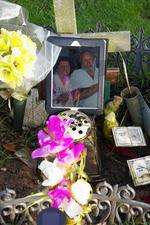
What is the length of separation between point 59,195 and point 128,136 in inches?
35.4

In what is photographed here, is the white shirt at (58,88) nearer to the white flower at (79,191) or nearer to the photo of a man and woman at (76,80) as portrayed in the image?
the photo of a man and woman at (76,80)

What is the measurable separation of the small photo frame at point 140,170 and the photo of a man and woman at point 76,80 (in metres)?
0.38

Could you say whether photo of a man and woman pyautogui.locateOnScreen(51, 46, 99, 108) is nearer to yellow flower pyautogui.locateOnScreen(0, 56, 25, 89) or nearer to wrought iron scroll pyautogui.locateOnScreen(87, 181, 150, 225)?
yellow flower pyautogui.locateOnScreen(0, 56, 25, 89)

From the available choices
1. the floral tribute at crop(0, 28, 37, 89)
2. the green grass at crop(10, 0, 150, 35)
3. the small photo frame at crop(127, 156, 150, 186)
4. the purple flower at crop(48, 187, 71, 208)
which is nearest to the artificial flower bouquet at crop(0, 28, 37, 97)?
the floral tribute at crop(0, 28, 37, 89)

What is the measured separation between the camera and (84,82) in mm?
3584

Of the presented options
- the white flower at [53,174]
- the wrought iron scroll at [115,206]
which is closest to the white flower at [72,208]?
the white flower at [53,174]

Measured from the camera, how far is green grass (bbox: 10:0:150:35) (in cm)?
483

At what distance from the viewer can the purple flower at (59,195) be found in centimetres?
281

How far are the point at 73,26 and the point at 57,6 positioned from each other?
0.14 metres

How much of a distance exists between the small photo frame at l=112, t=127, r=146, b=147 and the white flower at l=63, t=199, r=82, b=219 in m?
0.75

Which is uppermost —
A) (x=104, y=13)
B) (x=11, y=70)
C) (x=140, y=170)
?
(x=11, y=70)

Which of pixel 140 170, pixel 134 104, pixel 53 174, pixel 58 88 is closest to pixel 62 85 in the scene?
pixel 58 88

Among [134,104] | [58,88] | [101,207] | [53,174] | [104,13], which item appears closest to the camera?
[53,174]

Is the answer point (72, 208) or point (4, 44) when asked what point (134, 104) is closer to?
point (4, 44)
